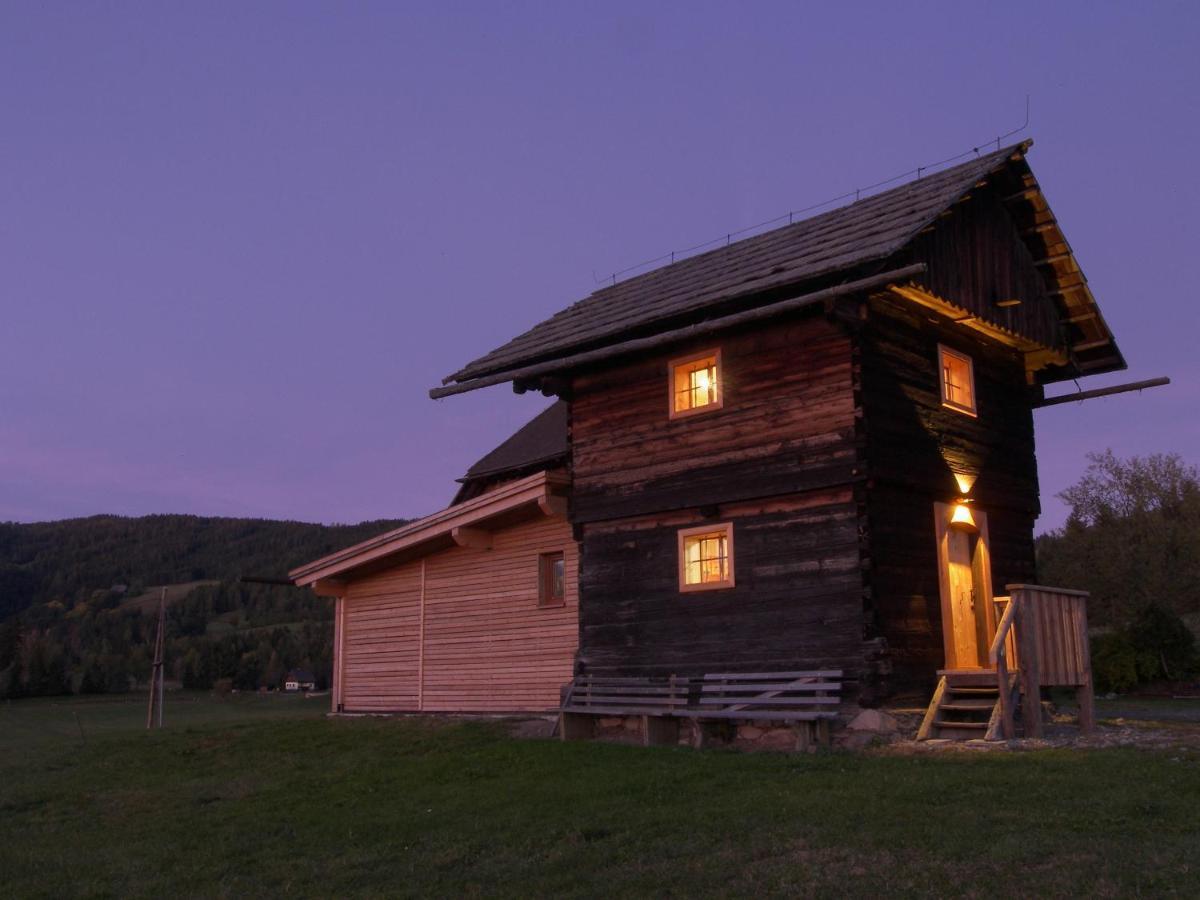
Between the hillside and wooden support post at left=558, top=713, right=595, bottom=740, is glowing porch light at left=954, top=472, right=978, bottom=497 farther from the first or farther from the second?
the hillside

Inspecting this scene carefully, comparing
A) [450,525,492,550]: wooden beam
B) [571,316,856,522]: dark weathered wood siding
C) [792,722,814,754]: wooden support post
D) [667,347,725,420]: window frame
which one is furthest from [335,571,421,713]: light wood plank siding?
[792,722,814,754]: wooden support post

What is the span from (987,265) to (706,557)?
626 cm

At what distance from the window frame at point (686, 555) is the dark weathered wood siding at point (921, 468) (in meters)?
2.26

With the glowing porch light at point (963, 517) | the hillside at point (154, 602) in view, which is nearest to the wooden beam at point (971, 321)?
the glowing porch light at point (963, 517)

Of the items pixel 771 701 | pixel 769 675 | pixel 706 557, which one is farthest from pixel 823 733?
pixel 706 557

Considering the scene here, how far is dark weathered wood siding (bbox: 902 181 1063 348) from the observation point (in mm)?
16344

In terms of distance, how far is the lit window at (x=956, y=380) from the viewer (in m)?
17.4

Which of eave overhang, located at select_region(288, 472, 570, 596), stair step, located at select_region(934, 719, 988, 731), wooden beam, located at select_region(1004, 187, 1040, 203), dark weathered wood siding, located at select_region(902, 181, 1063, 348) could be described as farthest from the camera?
eave overhang, located at select_region(288, 472, 570, 596)

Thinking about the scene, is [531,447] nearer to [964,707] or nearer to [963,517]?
[963,517]

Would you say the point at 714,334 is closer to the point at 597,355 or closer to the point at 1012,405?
the point at 597,355

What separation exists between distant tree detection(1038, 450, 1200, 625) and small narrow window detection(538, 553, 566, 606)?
65.0 ft

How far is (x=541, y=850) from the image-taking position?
9594 mm

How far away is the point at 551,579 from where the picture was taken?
69.6ft

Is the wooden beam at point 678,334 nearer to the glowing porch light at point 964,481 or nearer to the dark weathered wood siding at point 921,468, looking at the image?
the dark weathered wood siding at point 921,468
